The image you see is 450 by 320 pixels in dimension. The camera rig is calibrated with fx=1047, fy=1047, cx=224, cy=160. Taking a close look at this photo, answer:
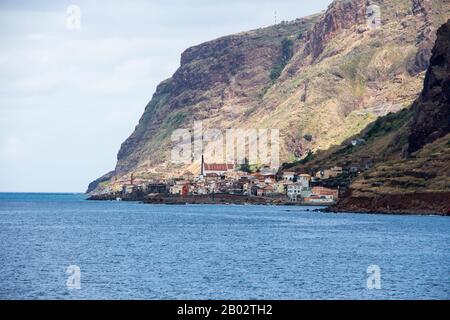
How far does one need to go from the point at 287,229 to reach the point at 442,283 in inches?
3509

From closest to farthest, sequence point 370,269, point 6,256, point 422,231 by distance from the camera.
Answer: point 370,269, point 6,256, point 422,231

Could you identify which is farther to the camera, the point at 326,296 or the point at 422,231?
the point at 422,231

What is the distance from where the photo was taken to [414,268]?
11775 centimetres

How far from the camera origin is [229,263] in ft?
404

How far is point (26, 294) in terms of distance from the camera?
94.1m

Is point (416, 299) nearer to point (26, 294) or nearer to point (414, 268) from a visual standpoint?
point (414, 268)

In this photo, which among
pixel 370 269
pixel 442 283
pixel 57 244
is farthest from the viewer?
pixel 57 244

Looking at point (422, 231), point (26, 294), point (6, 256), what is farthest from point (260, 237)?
point (26, 294)

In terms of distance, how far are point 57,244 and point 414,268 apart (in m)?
59.4

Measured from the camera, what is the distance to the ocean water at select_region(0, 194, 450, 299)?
96.9 metres

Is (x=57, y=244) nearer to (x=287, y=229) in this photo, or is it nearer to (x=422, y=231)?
(x=287, y=229)

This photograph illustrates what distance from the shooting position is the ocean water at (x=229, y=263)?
318ft

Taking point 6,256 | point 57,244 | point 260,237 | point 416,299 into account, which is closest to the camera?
point 416,299
